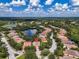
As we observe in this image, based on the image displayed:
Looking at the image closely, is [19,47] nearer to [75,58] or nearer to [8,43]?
[8,43]

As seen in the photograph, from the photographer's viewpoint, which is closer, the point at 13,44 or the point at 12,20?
the point at 13,44

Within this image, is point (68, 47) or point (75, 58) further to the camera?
point (68, 47)

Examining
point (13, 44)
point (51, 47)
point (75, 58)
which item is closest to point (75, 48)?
point (51, 47)

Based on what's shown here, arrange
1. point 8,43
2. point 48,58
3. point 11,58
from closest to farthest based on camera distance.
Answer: point 48,58 → point 11,58 → point 8,43

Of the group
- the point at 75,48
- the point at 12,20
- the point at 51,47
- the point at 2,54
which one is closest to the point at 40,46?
the point at 51,47

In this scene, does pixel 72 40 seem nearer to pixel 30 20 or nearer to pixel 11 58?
pixel 11 58

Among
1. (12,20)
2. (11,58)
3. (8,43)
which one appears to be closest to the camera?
(11,58)

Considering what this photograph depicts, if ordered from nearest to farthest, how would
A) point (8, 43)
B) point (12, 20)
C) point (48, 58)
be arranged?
point (48, 58) < point (8, 43) < point (12, 20)

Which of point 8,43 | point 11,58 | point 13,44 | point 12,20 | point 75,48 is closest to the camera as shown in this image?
point 11,58
